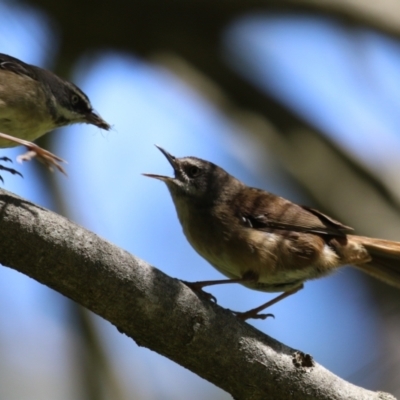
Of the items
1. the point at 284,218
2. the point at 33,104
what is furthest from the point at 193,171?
the point at 33,104

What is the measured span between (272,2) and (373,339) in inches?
133

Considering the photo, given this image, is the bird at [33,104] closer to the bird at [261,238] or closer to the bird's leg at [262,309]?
the bird at [261,238]

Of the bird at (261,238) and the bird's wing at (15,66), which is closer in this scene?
the bird's wing at (15,66)

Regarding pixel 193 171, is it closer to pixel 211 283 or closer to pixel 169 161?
pixel 169 161

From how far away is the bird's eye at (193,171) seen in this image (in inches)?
193

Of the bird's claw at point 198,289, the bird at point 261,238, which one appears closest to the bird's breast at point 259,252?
the bird at point 261,238

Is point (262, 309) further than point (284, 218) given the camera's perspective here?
No

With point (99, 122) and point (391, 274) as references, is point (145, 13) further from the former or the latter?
point (391, 274)

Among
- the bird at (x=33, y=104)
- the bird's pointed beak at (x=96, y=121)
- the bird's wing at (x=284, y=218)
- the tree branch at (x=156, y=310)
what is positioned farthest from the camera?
the bird's pointed beak at (x=96, y=121)

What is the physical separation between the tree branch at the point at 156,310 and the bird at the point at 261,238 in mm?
777

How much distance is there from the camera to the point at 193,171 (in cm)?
493

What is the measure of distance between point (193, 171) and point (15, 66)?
1458 mm

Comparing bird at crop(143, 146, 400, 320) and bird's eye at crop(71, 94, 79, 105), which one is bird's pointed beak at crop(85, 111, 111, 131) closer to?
bird's eye at crop(71, 94, 79, 105)

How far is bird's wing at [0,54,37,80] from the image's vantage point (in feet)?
13.6
